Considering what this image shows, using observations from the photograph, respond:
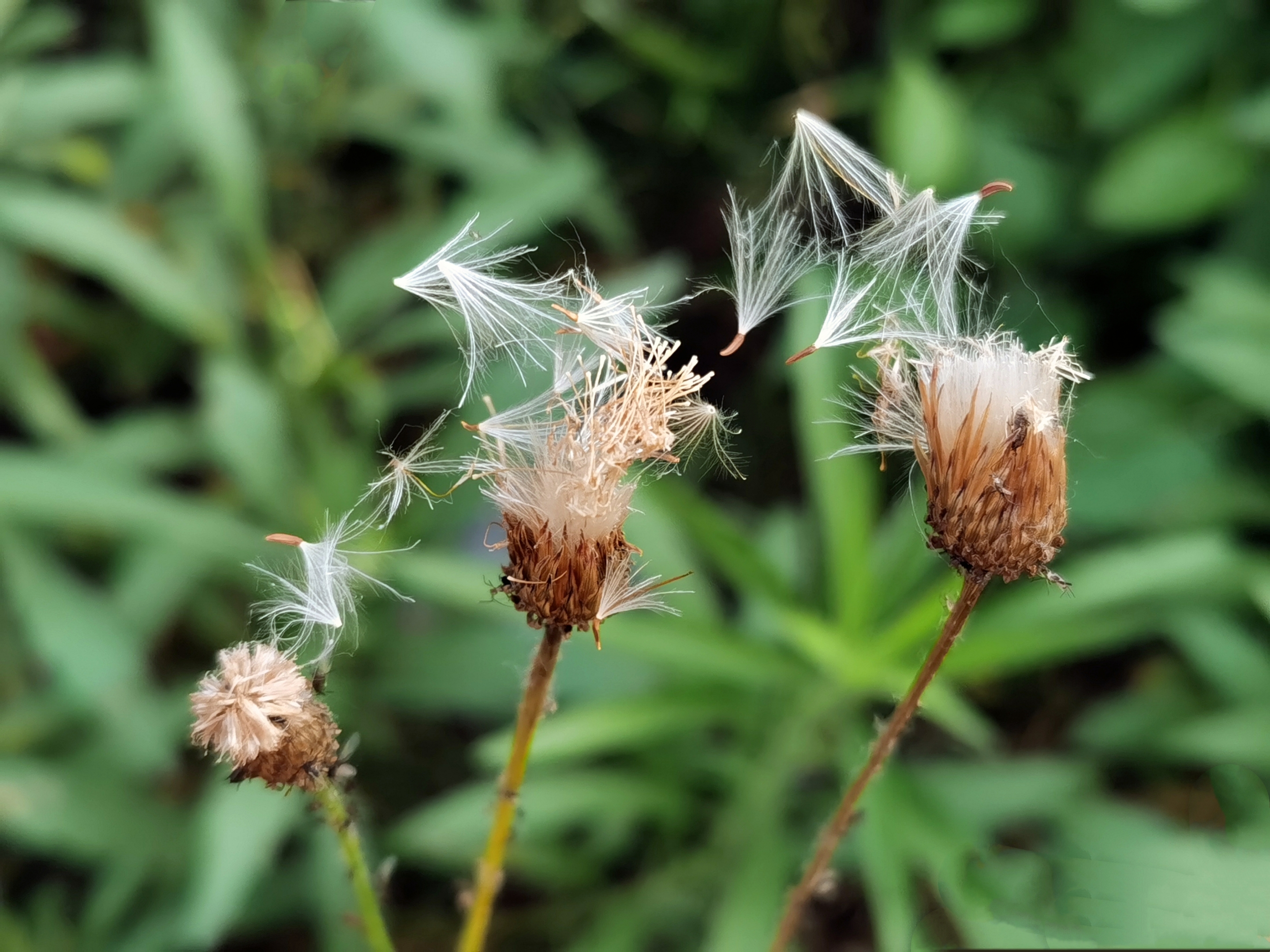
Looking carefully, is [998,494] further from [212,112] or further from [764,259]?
[212,112]

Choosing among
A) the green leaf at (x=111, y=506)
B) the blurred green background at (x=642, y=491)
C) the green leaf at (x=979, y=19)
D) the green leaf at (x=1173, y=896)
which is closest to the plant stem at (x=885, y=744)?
the green leaf at (x=1173, y=896)

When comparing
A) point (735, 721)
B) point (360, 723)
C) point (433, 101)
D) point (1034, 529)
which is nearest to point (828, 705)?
point (735, 721)

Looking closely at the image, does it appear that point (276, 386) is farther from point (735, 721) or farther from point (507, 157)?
point (735, 721)

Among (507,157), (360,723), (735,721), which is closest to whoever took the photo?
(735,721)

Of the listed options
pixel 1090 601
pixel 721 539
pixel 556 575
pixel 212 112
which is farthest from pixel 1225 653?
pixel 212 112

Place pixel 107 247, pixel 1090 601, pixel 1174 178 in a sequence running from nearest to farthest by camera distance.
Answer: pixel 1090 601, pixel 107 247, pixel 1174 178

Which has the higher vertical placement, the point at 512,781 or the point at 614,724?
the point at 614,724

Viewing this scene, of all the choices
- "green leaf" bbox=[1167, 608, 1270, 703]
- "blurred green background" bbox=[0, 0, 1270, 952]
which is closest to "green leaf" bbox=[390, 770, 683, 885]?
"blurred green background" bbox=[0, 0, 1270, 952]
